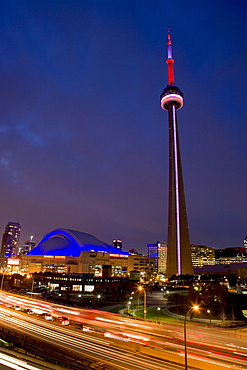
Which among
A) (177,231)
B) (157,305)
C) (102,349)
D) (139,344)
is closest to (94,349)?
(102,349)

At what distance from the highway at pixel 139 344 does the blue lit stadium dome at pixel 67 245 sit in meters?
114

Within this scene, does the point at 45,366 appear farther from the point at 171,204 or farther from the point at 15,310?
the point at 171,204

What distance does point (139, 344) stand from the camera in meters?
25.6

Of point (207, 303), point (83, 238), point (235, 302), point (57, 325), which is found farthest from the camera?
point (83, 238)

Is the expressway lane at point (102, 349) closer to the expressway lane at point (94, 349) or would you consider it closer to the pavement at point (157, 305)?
the expressway lane at point (94, 349)

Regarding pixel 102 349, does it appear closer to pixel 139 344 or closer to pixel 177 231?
pixel 139 344

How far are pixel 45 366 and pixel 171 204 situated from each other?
111202 mm

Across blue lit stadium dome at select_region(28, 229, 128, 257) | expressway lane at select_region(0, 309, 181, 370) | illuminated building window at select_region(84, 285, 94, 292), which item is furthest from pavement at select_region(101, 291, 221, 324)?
blue lit stadium dome at select_region(28, 229, 128, 257)

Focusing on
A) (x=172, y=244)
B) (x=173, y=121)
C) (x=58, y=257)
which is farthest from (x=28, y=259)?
(x=173, y=121)

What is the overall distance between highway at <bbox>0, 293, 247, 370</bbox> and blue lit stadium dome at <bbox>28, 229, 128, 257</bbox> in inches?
4481

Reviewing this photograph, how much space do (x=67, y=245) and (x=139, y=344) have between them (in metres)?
131

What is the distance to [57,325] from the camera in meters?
32.1

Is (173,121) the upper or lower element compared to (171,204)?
upper

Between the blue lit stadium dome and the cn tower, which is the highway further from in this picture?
the blue lit stadium dome
